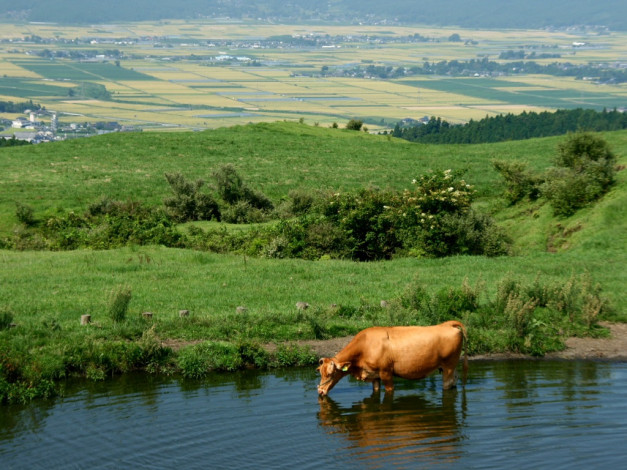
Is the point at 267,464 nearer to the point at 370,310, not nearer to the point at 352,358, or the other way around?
the point at 352,358

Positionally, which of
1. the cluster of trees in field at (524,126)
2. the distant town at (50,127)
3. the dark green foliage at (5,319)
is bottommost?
the distant town at (50,127)

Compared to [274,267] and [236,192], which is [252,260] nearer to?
[274,267]

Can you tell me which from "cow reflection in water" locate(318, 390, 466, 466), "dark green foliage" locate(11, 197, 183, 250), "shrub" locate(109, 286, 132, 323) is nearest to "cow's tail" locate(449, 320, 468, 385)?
"cow reflection in water" locate(318, 390, 466, 466)

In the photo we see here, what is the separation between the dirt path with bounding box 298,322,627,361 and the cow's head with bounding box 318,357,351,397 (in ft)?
9.77

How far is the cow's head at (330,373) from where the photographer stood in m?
17.5

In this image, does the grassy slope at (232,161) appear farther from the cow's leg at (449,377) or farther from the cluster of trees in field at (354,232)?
the cow's leg at (449,377)

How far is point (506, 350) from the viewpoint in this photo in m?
21.4

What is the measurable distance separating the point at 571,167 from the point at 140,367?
1027 inches

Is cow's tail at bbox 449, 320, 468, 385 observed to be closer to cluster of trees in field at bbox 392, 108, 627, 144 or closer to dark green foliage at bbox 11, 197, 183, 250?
dark green foliage at bbox 11, 197, 183, 250

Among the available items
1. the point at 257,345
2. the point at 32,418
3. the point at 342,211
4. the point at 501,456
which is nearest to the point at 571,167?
the point at 342,211

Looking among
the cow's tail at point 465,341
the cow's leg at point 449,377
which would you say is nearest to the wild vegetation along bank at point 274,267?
the cow's tail at point 465,341

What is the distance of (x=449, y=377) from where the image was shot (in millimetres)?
17875

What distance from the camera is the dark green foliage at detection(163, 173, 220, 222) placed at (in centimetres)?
4081

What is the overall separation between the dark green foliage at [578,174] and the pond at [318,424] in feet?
54.9
